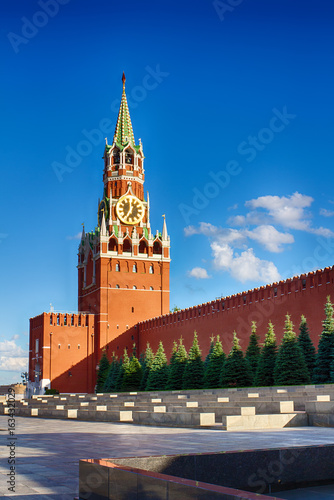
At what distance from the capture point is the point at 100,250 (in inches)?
1829

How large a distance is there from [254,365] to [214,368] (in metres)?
2.46

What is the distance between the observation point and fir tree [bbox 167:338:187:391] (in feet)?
97.6

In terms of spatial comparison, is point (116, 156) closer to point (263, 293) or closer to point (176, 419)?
point (263, 293)

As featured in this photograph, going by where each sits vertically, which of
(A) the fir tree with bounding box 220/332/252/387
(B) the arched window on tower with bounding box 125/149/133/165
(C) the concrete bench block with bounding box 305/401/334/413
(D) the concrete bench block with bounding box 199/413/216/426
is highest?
(B) the arched window on tower with bounding box 125/149/133/165

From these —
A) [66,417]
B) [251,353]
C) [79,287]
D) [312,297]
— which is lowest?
[66,417]

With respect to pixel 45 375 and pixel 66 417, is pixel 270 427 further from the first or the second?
pixel 45 375

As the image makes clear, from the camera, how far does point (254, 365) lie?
24.8 meters

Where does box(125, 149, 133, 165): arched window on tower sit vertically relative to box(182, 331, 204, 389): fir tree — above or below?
above

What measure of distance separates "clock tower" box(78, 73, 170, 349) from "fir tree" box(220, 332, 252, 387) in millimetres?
20965

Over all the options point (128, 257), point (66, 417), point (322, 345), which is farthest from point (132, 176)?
point (66, 417)

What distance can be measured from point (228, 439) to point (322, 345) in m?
13.7

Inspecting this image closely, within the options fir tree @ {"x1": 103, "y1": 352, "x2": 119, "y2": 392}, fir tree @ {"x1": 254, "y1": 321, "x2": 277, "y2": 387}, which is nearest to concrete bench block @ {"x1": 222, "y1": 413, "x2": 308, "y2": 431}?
fir tree @ {"x1": 254, "y1": 321, "x2": 277, "y2": 387}

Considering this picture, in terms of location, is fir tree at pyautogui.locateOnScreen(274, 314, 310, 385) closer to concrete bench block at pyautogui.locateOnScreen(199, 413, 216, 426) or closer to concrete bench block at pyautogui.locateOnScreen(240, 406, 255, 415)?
concrete bench block at pyautogui.locateOnScreen(240, 406, 255, 415)

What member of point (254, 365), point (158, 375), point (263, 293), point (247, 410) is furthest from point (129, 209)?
point (247, 410)
